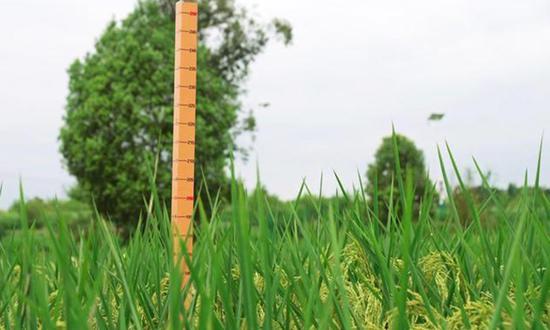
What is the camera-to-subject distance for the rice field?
1.08 meters

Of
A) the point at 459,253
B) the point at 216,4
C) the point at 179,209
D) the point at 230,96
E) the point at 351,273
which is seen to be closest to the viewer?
the point at 351,273

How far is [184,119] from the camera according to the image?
2725mm

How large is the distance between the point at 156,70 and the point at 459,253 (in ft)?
54.1

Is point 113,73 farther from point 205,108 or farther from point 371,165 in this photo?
point 371,165

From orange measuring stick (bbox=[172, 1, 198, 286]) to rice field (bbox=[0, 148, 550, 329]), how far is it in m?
0.34

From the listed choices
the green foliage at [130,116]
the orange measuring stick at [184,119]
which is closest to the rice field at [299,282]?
the orange measuring stick at [184,119]

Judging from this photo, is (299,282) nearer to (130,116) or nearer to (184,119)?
(184,119)

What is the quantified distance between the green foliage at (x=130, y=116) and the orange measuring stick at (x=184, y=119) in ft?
46.4

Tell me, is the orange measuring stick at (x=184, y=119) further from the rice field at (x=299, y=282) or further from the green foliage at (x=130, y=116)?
the green foliage at (x=130, y=116)

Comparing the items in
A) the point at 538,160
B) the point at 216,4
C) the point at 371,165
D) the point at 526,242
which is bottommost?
the point at 526,242

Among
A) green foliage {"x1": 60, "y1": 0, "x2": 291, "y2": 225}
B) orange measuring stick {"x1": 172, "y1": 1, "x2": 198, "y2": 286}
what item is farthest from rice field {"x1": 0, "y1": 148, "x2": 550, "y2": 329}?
green foliage {"x1": 60, "y1": 0, "x2": 291, "y2": 225}

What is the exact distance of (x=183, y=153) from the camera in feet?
8.95

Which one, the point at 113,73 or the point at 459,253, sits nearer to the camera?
the point at 459,253

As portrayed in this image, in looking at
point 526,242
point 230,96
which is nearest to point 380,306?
point 526,242
